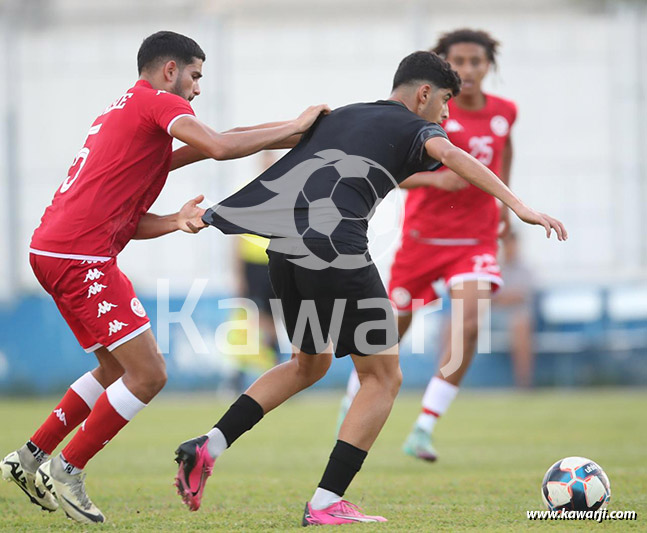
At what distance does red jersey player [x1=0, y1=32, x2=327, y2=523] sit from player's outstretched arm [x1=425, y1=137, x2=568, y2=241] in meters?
0.69

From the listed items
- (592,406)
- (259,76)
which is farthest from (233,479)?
(259,76)

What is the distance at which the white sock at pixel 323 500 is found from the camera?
14.1ft

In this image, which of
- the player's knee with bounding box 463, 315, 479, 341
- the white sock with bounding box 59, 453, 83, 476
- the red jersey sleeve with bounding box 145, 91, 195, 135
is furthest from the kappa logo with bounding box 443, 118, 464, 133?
the white sock with bounding box 59, 453, 83, 476

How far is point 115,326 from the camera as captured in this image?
452 centimetres

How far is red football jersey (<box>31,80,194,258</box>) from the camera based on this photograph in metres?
4.53

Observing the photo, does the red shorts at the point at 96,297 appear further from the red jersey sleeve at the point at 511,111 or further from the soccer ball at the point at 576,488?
the red jersey sleeve at the point at 511,111

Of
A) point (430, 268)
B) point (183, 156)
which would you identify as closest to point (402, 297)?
point (430, 268)

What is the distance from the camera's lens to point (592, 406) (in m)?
11.2

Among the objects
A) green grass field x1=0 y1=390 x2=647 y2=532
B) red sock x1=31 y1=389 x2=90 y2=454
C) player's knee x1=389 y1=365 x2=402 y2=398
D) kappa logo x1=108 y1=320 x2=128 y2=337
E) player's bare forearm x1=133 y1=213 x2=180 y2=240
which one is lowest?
green grass field x1=0 y1=390 x2=647 y2=532

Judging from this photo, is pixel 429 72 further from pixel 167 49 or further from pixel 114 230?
pixel 114 230

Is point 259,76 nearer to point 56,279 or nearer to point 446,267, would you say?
point 446,267

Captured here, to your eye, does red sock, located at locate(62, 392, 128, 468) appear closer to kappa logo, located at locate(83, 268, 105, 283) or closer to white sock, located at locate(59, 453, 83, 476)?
white sock, located at locate(59, 453, 83, 476)

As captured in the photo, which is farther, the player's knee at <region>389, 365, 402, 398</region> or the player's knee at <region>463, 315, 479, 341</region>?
the player's knee at <region>463, 315, 479, 341</region>

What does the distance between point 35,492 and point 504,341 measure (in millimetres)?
9575
